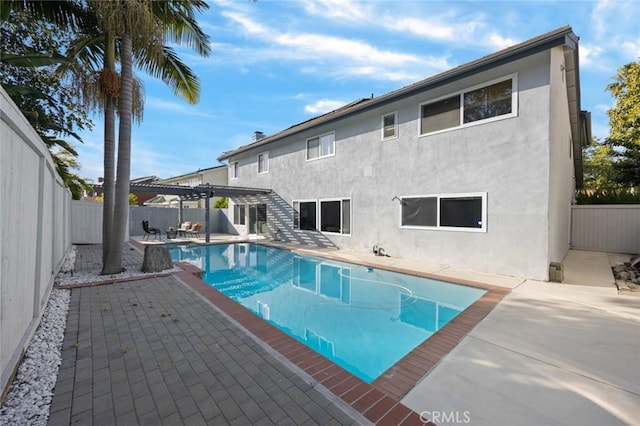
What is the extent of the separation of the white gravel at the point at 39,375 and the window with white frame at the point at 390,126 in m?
10.6

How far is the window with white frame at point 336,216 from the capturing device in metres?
12.8

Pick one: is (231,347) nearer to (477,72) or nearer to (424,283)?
(424,283)

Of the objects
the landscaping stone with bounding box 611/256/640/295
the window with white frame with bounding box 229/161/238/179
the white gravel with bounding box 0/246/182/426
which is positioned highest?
the window with white frame with bounding box 229/161/238/179

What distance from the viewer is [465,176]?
890 centimetres

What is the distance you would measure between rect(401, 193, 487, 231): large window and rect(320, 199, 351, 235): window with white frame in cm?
289

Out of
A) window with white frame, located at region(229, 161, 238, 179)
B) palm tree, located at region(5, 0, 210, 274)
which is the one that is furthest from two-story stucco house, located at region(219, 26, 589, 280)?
window with white frame, located at region(229, 161, 238, 179)

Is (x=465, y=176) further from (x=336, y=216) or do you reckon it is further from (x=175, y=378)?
(x=175, y=378)

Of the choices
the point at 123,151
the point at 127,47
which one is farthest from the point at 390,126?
the point at 123,151

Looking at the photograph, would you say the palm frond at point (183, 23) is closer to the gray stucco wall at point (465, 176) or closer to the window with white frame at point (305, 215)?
the gray stucco wall at point (465, 176)

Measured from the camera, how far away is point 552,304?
556 centimetres

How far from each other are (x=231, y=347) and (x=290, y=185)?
1256cm

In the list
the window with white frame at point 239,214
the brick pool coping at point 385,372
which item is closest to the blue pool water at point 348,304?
the brick pool coping at point 385,372

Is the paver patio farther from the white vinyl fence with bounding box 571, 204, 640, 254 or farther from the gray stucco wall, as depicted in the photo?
the white vinyl fence with bounding box 571, 204, 640, 254

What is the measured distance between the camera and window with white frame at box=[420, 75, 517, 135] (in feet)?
26.6
